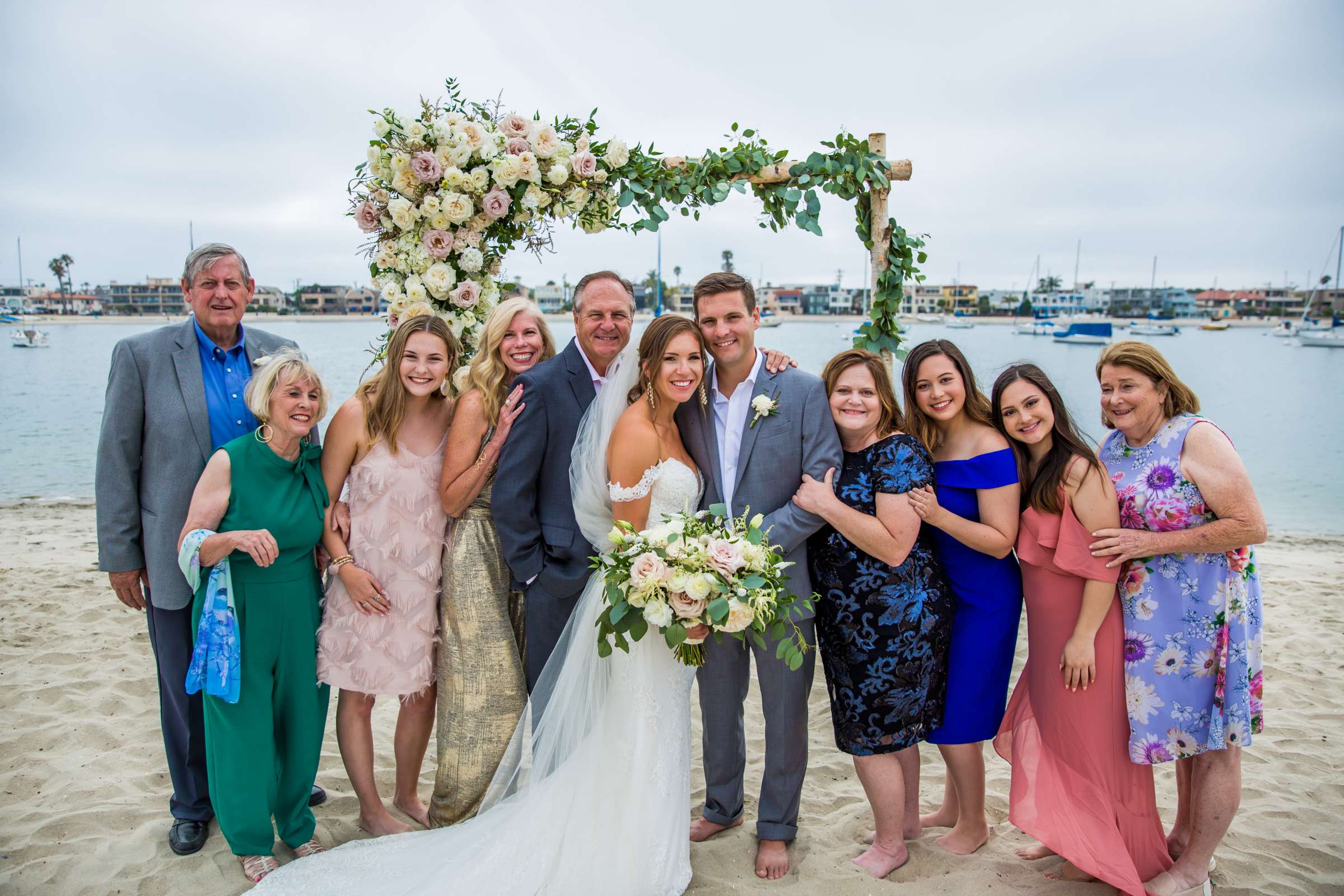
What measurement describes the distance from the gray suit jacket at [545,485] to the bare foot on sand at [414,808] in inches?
58.2

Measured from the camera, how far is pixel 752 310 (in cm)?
402

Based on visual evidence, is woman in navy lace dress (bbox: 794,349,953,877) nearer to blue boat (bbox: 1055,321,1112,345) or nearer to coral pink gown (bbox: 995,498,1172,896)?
coral pink gown (bbox: 995,498,1172,896)

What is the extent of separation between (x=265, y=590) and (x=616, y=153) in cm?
327

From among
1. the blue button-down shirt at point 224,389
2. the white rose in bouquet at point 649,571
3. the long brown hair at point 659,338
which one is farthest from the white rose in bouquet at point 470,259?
the white rose in bouquet at point 649,571

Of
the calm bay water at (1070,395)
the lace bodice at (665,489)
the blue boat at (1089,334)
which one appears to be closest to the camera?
the lace bodice at (665,489)

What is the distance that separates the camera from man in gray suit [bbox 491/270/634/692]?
12.8ft

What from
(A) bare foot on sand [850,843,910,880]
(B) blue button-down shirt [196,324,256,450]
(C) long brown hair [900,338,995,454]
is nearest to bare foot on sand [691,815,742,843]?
(A) bare foot on sand [850,843,910,880]

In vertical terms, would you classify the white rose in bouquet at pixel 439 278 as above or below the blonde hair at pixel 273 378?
above

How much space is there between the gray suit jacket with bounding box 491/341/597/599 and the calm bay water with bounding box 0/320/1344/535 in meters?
2.26

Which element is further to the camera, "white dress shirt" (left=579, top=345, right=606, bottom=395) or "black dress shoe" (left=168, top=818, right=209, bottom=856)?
"white dress shirt" (left=579, top=345, right=606, bottom=395)

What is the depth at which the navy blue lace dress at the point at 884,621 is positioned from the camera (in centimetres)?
373

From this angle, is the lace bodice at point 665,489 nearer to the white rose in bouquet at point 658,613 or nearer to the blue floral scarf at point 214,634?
the white rose in bouquet at point 658,613

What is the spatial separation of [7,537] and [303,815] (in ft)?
32.4

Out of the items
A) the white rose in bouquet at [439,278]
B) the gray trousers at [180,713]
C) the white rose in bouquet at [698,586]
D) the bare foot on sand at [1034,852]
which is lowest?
the bare foot on sand at [1034,852]
